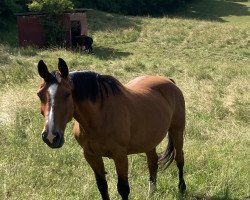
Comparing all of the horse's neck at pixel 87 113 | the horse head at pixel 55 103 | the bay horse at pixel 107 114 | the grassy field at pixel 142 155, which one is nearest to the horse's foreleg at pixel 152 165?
the bay horse at pixel 107 114

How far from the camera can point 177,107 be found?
5848mm

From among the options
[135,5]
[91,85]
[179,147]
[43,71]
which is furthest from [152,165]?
[135,5]

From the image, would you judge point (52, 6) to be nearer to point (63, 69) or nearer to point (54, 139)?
point (63, 69)

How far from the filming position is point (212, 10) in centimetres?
5956

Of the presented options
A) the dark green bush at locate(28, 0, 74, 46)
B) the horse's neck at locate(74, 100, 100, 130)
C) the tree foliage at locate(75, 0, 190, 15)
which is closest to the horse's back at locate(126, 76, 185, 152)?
the horse's neck at locate(74, 100, 100, 130)

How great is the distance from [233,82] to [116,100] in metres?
9.93

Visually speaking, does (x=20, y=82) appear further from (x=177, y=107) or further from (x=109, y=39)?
(x=109, y=39)

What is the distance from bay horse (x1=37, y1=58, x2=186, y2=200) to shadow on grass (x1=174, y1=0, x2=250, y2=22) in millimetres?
47454

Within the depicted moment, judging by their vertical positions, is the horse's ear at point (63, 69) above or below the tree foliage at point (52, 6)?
above

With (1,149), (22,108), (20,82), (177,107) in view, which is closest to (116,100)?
(177,107)

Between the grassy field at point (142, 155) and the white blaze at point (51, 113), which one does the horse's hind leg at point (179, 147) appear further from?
the white blaze at point (51, 113)

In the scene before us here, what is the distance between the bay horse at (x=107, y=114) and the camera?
367 centimetres

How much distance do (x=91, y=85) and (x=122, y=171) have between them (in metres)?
1.07

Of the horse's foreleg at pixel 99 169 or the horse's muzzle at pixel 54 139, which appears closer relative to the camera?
the horse's muzzle at pixel 54 139
